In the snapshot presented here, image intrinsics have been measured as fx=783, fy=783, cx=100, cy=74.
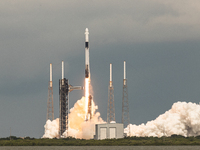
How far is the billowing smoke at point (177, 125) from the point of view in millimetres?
171750

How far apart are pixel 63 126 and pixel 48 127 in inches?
162

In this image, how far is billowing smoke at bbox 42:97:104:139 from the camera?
16825 cm

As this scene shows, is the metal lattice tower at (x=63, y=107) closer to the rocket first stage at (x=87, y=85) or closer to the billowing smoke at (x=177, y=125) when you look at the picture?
the rocket first stage at (x=87, y=85)

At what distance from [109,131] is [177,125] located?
1708 centimetres

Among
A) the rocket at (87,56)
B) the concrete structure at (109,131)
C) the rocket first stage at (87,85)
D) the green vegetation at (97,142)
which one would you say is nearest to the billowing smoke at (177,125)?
the concrete structure at (109,131)

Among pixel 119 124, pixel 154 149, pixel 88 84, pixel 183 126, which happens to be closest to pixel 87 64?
pixel 88 84

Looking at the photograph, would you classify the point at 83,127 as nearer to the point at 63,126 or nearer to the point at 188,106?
the point at 63,126

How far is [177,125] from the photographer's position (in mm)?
173125

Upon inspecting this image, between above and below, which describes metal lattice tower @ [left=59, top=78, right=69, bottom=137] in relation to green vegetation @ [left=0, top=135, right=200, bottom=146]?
above

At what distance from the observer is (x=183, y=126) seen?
173500 millimetres

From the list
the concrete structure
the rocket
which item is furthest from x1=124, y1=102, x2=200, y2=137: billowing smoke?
the rocket

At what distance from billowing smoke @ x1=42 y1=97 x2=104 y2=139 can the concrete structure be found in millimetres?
3041

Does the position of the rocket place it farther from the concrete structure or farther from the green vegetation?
the green vegetation

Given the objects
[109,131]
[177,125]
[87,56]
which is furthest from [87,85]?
[177,125]
